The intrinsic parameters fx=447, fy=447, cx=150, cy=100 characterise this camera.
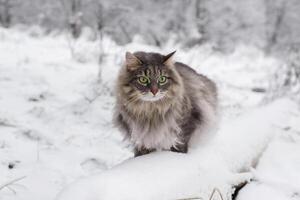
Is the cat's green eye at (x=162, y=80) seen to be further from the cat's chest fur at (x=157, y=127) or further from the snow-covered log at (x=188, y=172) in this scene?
the snow-covered log at (x=188, y=172)

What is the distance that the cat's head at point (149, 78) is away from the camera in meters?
3.38

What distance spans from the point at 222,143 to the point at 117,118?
95cm

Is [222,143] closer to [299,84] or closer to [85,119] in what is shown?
[85,119]

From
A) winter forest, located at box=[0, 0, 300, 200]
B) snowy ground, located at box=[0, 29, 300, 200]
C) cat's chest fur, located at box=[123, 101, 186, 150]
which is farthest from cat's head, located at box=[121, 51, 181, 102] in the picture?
snowy ground, located at box=[0, 29, 300, 200]

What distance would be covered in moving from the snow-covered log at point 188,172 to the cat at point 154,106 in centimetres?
19

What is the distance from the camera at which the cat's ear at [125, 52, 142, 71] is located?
3484mm

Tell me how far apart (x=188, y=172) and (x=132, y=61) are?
0.98 meters

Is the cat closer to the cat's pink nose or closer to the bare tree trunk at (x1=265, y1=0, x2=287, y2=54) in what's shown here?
the cat's pink nose

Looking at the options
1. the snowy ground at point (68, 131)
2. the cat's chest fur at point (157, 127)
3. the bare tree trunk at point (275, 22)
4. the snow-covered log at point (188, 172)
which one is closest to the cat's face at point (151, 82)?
the cat's chest fur at point (157, 127)

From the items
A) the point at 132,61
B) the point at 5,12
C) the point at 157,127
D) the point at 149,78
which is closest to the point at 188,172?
the point at 157,127

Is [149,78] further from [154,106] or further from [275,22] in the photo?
[275,22]

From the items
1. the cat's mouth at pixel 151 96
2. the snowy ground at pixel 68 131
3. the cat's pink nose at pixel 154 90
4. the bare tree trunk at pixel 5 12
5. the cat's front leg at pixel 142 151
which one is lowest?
the bare tree trunk at pixel 5 12

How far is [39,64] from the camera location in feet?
24.3

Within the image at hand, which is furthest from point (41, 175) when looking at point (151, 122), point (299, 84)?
point (299, 84)
